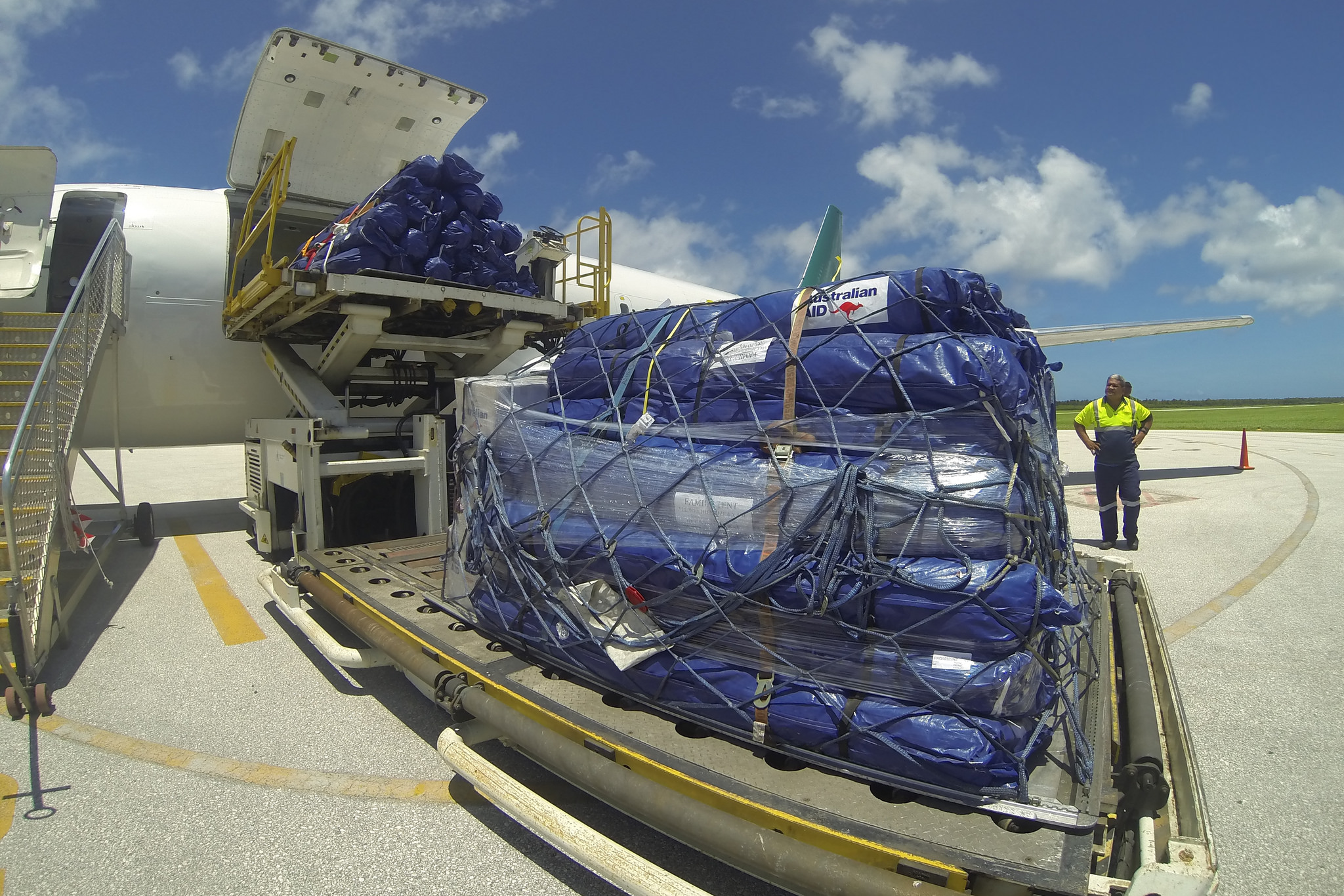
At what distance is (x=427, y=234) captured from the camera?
5781 mm

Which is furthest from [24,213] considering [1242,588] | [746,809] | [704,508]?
[1242,588]

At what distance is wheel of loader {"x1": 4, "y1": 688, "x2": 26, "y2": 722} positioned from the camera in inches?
143

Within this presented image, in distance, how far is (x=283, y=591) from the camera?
4.97m

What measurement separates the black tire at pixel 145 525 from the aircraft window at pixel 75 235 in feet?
7.14

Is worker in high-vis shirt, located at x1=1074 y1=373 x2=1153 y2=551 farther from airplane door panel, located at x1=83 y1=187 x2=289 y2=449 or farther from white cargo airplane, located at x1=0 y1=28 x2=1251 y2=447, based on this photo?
airplane door panel, located at x1=83 y1=187 x2=289 y2=449

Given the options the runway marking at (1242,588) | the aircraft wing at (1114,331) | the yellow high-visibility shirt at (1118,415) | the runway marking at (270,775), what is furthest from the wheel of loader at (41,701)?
the aircraft wing at (1114,331)

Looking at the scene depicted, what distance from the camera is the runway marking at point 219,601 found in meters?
5.23

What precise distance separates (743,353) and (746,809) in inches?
67.9

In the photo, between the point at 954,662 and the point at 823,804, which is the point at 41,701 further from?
the point at 954,662

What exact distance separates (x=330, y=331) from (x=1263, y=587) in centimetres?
897

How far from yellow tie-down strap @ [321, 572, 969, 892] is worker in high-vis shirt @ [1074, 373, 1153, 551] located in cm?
699

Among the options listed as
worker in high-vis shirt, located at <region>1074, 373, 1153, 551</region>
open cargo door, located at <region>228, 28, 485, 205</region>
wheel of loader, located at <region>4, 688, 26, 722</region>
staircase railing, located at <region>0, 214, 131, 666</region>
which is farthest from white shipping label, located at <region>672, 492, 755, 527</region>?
worker in high-vis shirt, located at <region>1074, 373, 1153, 551</region>

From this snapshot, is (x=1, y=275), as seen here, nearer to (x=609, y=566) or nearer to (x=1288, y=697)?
(x=609, y=566)

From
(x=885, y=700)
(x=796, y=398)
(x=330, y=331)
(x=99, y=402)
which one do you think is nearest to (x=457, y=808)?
(x=885, y=700)
